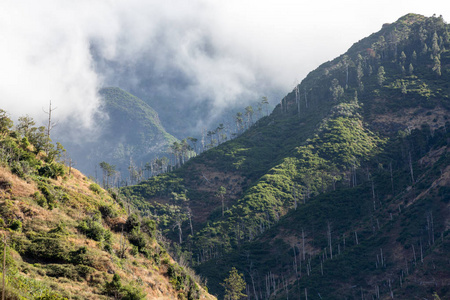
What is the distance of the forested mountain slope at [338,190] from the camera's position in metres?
81.8

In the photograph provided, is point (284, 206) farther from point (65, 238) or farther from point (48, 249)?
point (48, 249)

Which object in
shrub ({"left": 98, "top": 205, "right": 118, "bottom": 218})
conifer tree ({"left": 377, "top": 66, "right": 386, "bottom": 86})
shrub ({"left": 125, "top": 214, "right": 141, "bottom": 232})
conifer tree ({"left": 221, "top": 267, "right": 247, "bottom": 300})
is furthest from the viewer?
conifer tree ({"left": 377, "top": 66, "right": 386, "bottom": 86})

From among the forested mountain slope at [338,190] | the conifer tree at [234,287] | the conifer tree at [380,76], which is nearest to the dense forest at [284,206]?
the forested mountain slope at [338,190]

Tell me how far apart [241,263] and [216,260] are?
6293 millimetres

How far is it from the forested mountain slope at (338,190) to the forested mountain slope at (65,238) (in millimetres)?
41613

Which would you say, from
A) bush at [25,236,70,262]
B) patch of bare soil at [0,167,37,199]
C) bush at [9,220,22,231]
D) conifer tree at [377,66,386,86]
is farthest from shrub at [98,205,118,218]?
conifer tree at [377,66,386,86]

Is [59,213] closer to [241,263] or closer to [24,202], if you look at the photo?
[24,202]

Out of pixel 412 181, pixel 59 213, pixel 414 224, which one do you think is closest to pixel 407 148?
pixel 412 181

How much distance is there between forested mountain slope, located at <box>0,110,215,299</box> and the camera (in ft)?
102

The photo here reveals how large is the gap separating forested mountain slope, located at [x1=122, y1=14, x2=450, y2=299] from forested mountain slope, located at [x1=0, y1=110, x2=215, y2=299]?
41613 millimetres

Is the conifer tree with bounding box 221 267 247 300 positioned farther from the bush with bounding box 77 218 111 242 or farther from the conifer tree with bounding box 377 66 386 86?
the conifer tree with bounding box 377 66 386 86

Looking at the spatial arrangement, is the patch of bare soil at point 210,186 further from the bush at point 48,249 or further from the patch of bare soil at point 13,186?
the bush at point 48,249

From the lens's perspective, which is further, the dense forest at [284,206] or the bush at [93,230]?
the bush at [93,230]

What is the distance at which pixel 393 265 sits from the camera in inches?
3152
